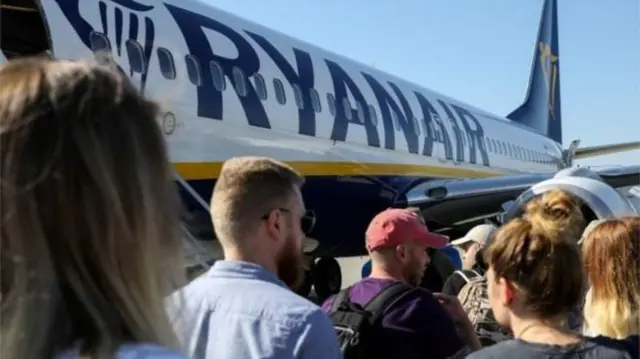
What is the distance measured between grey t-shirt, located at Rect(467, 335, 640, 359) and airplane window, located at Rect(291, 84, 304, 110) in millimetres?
5718

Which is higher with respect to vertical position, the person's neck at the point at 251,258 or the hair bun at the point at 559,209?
the hair bun at the point at 559,209

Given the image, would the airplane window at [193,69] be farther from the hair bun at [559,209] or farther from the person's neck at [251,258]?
the person's neck at [251,258]

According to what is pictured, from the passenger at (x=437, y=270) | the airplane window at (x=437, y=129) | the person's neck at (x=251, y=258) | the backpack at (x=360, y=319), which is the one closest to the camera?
the person's neck at (x=251, y=258)

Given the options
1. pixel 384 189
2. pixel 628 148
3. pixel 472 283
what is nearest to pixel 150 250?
pixel 472 283

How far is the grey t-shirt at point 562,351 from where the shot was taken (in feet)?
6.16

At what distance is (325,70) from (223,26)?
6.02 feet

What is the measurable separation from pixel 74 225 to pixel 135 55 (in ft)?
15.2

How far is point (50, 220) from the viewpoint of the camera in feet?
3.17

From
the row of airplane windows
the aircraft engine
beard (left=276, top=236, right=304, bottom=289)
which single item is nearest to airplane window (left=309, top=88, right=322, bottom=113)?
the row of airplane windows

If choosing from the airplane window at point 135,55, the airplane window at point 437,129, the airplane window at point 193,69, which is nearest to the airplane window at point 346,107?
the airplane window at point 193,69

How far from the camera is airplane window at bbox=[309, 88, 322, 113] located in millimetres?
7860

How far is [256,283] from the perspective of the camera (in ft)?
6.80

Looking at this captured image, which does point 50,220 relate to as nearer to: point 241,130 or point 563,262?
point 563,262

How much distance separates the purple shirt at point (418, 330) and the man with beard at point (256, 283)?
1.22ft
